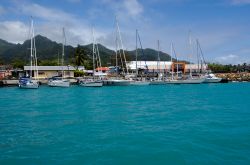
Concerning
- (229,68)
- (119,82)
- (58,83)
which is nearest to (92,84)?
(58,83)

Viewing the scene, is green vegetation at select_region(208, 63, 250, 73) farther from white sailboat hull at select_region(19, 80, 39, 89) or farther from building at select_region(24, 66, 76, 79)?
white sailboat hull at select_region(19, 80, 39, 89)

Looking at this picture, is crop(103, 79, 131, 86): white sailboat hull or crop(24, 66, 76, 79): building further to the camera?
crop(24, 66, 76, 79): building

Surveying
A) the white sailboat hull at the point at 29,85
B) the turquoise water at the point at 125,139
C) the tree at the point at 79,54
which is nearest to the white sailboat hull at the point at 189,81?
the tree at the point at 79,54

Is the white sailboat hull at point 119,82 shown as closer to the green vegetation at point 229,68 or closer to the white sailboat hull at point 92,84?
the white sailboat hull at point 92,84

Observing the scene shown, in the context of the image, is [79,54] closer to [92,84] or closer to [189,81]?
[92,84]

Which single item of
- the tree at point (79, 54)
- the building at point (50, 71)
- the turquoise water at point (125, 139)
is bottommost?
the turquoise water at point (125, 139)

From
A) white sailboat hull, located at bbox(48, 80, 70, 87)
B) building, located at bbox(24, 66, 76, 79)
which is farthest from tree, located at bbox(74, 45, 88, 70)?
white sailboat hull, located at bbox(48, 80, 70, 87)

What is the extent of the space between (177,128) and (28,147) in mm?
10593

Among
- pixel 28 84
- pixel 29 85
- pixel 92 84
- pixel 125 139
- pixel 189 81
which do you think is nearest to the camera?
pixel 125 139

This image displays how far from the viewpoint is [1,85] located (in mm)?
82438

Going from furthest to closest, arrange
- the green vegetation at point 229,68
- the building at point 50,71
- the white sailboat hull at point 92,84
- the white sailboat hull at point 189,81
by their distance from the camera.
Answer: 1. the green vegetation at point 229,68
2. the building at point 50,71
3. the white sailboat hull at point 189,81
4. the white sailboat hull at point 92,84

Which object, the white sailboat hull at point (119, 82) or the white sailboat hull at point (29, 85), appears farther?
the white sailboat hull at point (119, 82)

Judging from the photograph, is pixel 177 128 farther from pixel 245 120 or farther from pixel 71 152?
pixel 71 152

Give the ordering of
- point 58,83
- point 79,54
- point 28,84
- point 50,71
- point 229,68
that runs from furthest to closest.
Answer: point 229,68 → point 79,54 → point 50,71 → point 58,83 → point 28,84
